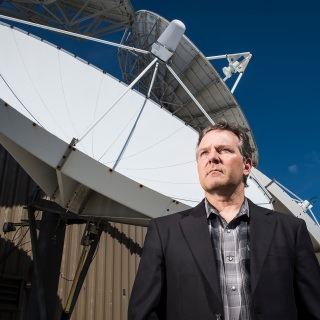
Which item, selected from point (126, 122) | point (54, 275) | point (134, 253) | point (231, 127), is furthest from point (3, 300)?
point (231, 127)

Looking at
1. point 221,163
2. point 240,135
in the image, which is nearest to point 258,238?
point 221,163

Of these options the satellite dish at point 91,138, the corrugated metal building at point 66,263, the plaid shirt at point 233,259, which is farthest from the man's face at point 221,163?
the corrugated metal building at point 66,263

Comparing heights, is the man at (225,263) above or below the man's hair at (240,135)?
below

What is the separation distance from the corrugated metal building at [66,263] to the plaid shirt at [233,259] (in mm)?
8249

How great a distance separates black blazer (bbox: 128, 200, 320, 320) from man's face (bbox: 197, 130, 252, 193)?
210 mm

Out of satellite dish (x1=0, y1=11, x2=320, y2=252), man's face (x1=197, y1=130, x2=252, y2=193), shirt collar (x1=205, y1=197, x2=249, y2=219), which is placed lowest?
shirt collar (x1=205, y1=197, x2=249, y2=219)

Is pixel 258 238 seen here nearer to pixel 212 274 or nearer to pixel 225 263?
pixel 225 263

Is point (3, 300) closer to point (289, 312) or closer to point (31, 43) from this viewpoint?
point (31, 43)

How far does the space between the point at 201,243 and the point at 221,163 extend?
505mm

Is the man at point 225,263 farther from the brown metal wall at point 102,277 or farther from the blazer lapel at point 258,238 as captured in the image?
the brown metal wall at point 102,277

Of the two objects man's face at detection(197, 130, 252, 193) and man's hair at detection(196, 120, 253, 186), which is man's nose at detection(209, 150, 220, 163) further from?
man's hair at detection(196, 120, 253, 186)

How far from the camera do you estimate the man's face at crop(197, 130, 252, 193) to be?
7.23ft

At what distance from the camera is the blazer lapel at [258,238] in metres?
1.87

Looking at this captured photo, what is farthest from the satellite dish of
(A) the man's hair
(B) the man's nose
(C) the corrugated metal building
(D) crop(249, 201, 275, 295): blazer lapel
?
(C) the corrugated metal building
